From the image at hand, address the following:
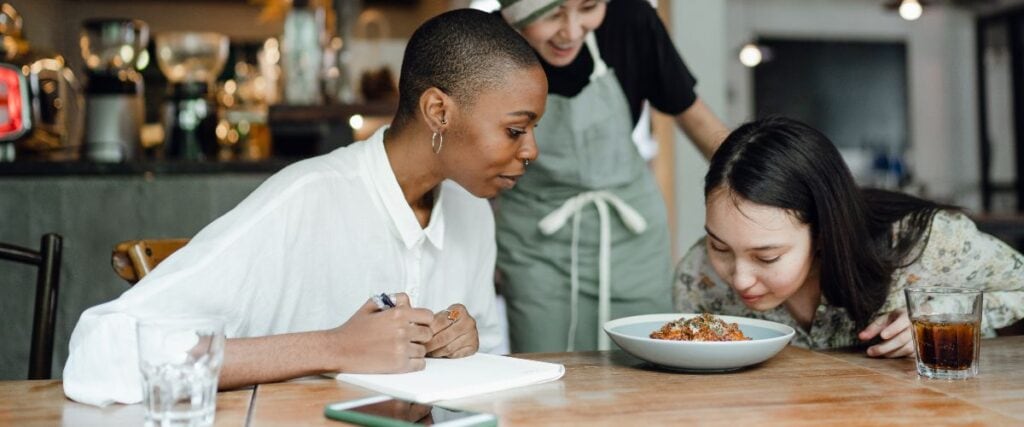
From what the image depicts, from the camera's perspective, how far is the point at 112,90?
290cm

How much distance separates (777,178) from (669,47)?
2.24 feet

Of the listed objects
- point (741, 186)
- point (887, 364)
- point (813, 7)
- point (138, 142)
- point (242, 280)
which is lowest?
point (887, 364)

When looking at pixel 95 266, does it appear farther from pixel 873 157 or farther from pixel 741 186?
pixel 873 157

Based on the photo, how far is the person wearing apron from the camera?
228 centimetres

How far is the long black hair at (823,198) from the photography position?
1.69 metres

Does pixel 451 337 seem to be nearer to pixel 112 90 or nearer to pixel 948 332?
pixel 948 332

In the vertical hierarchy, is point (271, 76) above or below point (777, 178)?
above

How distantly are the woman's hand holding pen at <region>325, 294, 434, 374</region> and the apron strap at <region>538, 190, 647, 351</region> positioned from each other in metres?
0.92

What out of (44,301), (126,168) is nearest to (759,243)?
(44,301)

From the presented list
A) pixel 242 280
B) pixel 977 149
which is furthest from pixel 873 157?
pixel 242 280

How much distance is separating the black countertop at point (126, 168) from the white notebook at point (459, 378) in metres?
1.32

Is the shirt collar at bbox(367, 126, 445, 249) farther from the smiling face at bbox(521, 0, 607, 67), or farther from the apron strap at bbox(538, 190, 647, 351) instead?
the apron strap at bbox(538, 190, 647, 351)

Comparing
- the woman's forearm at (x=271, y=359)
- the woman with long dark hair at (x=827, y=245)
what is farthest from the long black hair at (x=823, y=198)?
the woman's forearm at (x=271, y=359)

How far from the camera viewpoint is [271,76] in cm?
404
